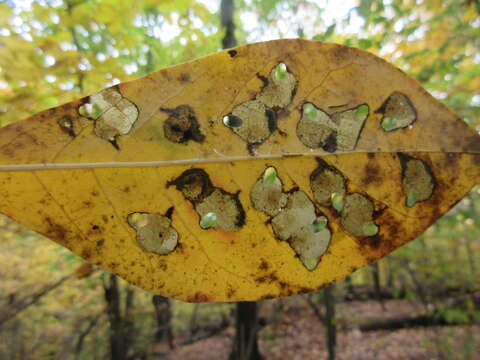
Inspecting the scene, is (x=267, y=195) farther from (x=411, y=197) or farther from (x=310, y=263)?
(x=411, y=197)

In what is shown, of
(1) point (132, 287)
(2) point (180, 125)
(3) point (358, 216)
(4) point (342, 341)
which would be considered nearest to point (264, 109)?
(2) point (180, 125)

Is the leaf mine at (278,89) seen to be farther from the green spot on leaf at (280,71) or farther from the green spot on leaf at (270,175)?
the green spot on leaf at (270,175)

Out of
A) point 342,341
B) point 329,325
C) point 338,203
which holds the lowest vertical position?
point 342,341

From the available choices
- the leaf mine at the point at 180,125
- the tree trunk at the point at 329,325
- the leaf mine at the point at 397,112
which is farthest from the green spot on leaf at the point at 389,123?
the tree trunk at the point at 329,325

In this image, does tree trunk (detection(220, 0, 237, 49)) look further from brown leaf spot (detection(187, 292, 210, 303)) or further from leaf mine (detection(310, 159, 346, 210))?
brown leaf spot (detection(187, 292, 210, 303))

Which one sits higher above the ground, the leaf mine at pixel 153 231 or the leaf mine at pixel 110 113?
the leaf mine at pixel 110 113

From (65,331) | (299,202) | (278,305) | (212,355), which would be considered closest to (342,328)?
(278,305)
